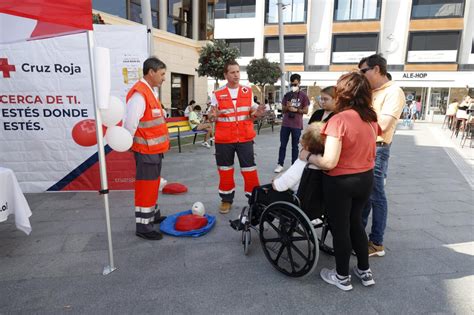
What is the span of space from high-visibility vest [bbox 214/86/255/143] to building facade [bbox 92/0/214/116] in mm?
9295

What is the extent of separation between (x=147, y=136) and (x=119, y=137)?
34cm

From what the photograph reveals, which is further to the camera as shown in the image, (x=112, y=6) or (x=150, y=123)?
(x=112, y=6)

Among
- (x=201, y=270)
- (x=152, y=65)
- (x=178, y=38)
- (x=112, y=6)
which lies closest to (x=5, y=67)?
(x=152, y=65)

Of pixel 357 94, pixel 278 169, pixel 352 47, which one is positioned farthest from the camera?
pixel 352 47

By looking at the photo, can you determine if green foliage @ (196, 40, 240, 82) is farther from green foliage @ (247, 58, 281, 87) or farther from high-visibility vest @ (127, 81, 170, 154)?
high-visibility vest @ (127, 81, 170, 154)

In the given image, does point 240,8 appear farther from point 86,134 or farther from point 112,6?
point 86,134

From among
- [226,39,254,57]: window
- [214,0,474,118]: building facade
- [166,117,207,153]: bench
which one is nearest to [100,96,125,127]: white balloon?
[166,117,207,153]: bench

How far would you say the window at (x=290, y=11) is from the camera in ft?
96.2

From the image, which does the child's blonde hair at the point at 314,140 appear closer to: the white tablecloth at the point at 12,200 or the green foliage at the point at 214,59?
the white tablecloth at the point at 12,200

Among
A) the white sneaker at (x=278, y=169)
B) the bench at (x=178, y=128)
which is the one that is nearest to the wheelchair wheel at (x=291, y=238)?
the white sneaker at (x=278, y=169)

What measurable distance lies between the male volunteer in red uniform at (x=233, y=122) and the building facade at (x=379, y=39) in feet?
74.4

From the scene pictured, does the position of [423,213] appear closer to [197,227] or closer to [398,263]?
[398,263]

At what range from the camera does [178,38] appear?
564 inches

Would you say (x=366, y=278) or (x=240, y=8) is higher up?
(x=240, y=8)
